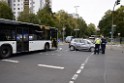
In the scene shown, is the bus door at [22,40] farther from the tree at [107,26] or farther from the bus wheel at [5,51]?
the tree at [107,26]

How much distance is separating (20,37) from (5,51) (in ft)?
6.83

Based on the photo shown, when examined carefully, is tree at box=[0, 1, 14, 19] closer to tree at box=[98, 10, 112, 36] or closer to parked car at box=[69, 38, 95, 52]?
parked car at box=[69, 38, 95, 52]

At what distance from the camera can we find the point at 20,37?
18.0 metres

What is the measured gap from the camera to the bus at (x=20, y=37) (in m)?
16.2

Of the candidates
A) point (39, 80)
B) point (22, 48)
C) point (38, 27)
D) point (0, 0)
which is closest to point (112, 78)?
point (39, 80)

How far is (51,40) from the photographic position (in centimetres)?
2439

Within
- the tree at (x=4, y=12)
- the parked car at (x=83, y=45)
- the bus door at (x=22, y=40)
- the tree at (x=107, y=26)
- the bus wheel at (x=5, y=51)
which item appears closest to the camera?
the bus wheel at (x=5, y=51)

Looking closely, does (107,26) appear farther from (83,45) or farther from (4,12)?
(83,45)

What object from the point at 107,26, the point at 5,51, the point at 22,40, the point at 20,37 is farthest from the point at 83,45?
the point at 107,26

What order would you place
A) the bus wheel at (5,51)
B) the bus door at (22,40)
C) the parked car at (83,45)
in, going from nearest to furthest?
1. the bus wheel at (5,51)
2. the bus door at (22,40)
3. the parked car at (83,45)

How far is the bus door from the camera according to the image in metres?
17.7

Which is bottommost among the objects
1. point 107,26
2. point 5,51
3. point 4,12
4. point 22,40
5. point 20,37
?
point 5,51

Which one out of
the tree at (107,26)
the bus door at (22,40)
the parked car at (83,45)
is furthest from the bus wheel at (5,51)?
the tree at (107,26)

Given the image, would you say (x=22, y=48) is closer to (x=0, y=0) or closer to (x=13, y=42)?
(x=13, y=42)
